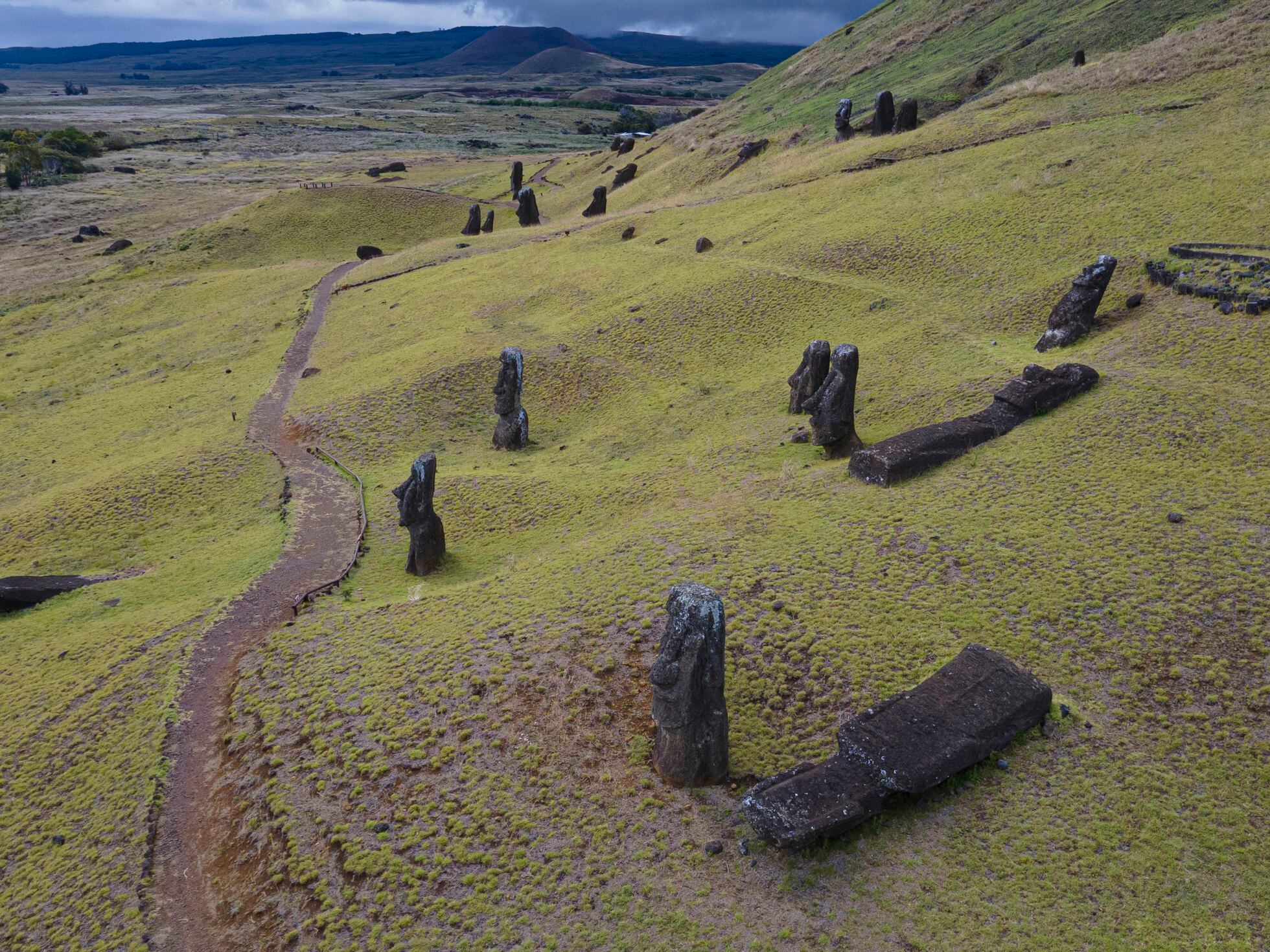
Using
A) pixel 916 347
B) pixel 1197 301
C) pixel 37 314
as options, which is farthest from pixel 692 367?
pixel 37 314

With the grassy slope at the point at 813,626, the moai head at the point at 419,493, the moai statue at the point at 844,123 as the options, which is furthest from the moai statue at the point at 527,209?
the moai head at the point at 419,493

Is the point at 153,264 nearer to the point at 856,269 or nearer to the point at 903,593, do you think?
the point at 856,269

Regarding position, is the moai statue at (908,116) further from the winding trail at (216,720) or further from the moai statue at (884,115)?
the winding trail at (216,720)

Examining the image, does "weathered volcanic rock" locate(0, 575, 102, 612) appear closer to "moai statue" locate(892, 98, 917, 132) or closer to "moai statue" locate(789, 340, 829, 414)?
"moai statue" locate(789, 340, 829, 414)

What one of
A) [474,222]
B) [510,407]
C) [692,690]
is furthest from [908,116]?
[692,690]

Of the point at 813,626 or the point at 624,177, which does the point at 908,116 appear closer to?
the point at 624,177

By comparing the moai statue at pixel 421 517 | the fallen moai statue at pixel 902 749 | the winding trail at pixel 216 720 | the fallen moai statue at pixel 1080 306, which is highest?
the fallen moai statue at pixel 1080 306

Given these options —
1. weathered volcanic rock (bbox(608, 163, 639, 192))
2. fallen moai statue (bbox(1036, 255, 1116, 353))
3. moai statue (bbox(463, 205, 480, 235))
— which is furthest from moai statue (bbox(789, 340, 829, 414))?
weathered volcanic rock (bbox(608, 163, 639, 192))
